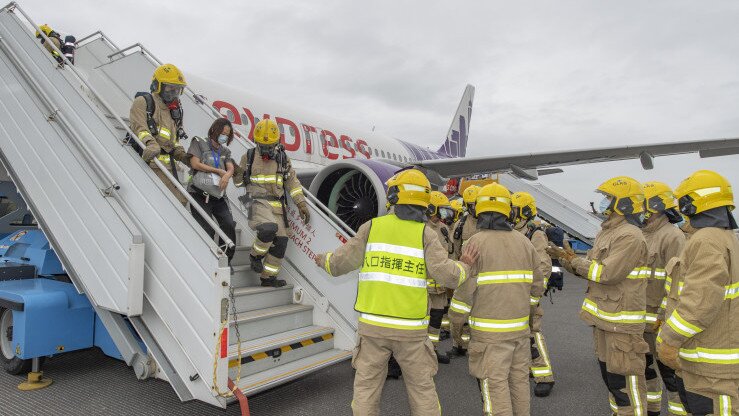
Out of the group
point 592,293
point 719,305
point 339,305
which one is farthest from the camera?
point 339,305

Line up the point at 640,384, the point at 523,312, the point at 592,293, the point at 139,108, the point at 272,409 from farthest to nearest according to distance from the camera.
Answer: the point at 139,108, the point at 272,409, the point at 592,293, the point at 640,384, the point at 523,312

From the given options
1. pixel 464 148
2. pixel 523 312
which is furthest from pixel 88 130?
pixel 464 148

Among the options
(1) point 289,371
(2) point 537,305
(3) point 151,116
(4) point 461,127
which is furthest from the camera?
(4) point 461,127

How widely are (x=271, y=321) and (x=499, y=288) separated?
2.02 meters

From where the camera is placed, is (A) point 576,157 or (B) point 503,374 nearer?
(B) point 503,374

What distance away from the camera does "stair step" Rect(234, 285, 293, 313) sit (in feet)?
13.5

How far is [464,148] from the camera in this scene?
23.0 metres

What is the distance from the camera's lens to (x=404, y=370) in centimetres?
289

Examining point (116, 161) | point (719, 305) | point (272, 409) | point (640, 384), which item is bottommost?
point (272, 409)

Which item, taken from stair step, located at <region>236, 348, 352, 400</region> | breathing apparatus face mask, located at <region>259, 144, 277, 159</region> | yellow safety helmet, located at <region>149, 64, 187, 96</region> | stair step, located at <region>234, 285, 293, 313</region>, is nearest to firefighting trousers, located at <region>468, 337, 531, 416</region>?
stair step, located at <region>236, 348, 352, 400</region>

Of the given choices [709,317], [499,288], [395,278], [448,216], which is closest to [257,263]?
[395,278]

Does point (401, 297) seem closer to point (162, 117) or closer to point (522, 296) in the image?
point (522, 296)

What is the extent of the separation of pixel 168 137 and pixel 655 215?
14.3ft

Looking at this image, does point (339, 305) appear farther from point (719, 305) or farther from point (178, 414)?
point (719, 305)
